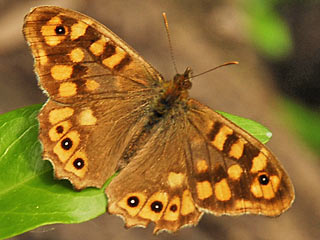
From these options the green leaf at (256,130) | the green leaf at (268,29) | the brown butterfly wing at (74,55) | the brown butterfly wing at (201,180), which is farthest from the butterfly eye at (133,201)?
the green leaf at (268,29)

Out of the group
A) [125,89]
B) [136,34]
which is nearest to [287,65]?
[136,34]

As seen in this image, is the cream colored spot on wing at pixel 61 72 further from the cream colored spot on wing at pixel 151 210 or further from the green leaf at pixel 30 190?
the cream colored spot on wing at pixel 151 210

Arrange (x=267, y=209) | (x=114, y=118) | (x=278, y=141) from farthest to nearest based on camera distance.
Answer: (x=278, y=141)
(x=114, y=118)
(x=267, y=209)

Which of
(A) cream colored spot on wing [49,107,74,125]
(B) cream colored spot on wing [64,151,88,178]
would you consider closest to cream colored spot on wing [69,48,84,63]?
(A) cream colored spot on wing [49,107,74,125]

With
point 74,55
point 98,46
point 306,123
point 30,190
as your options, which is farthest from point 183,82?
point 306,123

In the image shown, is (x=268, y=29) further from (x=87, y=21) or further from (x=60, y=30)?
(x=60, y=30)

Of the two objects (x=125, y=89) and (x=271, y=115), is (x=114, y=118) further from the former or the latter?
(x=271, y=115)

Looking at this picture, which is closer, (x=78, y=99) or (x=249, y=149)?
(x=249, y=149)
